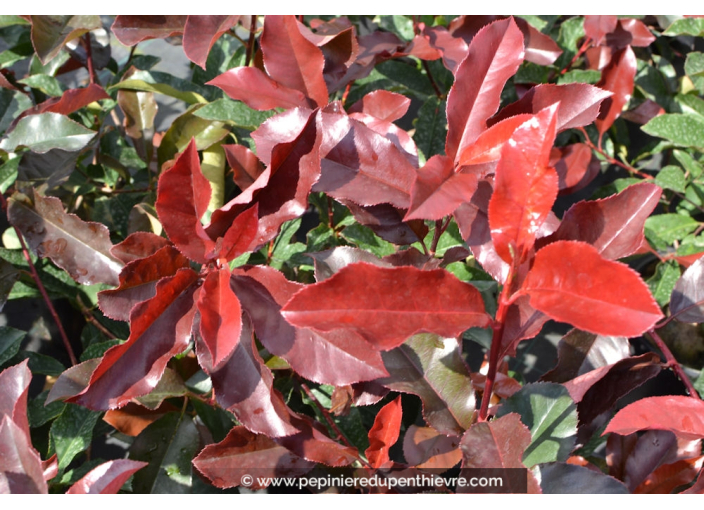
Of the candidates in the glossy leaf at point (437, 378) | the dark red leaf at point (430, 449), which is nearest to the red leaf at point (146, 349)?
the glossy leaf at point (437, 378)

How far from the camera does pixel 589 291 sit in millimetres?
440

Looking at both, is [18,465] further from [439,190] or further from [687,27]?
[687,27]

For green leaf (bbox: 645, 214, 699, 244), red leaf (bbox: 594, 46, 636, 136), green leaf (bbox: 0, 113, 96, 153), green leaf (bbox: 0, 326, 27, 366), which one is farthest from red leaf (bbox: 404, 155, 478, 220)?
green leaf (bbox: 645, 214, 699, 244)

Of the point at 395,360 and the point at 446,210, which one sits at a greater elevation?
the point at 446,210

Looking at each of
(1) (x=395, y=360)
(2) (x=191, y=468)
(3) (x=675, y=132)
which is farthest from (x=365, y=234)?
(3) (x=675, y=132)

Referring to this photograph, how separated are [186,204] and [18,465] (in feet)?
0.96

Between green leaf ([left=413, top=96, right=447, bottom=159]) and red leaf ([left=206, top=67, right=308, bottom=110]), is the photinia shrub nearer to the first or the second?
red leaf ([left=206, top=67, right=308, bottom=110])

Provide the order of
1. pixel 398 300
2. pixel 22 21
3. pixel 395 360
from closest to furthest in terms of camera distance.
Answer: pixel 398 300 < pixel 395 360 < pixel 22 21

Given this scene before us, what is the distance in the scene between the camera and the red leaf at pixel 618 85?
121cm

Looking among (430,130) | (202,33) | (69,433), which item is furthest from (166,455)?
(430,130)

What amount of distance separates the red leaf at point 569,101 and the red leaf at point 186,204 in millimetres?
349

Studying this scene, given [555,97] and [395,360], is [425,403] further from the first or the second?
[555,97]

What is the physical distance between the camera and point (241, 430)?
0.68 meters

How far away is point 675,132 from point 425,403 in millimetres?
902
